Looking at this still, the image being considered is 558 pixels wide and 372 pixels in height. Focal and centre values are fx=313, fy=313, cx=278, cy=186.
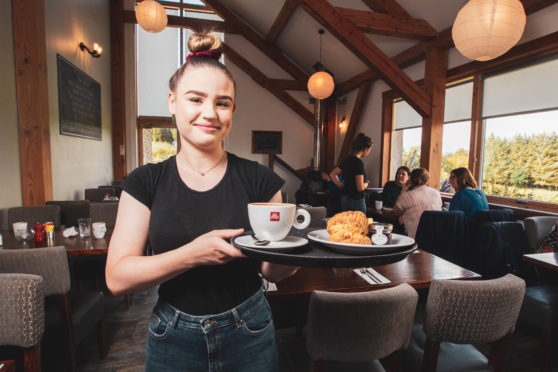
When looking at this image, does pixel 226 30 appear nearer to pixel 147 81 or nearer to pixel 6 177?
pixel 147 81

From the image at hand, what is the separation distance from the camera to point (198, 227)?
2.40 feet

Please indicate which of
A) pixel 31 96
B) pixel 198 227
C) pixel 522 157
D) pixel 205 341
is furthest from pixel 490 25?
pixel 31 96

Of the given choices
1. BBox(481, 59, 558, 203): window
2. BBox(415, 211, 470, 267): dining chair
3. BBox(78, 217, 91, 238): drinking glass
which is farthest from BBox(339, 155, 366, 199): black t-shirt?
BBox(78, 217, 91, 238): drinking glass

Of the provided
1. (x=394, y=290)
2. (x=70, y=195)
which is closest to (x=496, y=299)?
(x=394, y=290)

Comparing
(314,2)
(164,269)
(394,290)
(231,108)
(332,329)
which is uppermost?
(314,2)

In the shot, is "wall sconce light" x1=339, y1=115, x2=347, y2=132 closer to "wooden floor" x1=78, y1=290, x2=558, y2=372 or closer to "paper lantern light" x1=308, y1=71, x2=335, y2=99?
"paper lantern light" x1=308, y1=71, x2=335, y2=99

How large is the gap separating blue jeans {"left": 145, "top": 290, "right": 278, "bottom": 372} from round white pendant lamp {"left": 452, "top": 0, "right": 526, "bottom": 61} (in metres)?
2.55

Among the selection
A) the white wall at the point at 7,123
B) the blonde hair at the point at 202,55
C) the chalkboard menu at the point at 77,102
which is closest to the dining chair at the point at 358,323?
the blonde hair at the point at 202,55

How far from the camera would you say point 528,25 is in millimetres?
3285

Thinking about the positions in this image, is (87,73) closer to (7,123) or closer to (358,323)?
(7,123)

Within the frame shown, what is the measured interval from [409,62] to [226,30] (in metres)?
4.29

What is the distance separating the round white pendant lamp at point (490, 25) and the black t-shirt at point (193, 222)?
2.41 metres

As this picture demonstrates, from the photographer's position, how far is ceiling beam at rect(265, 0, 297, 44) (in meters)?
5.66

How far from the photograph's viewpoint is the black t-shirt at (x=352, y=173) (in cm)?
364
